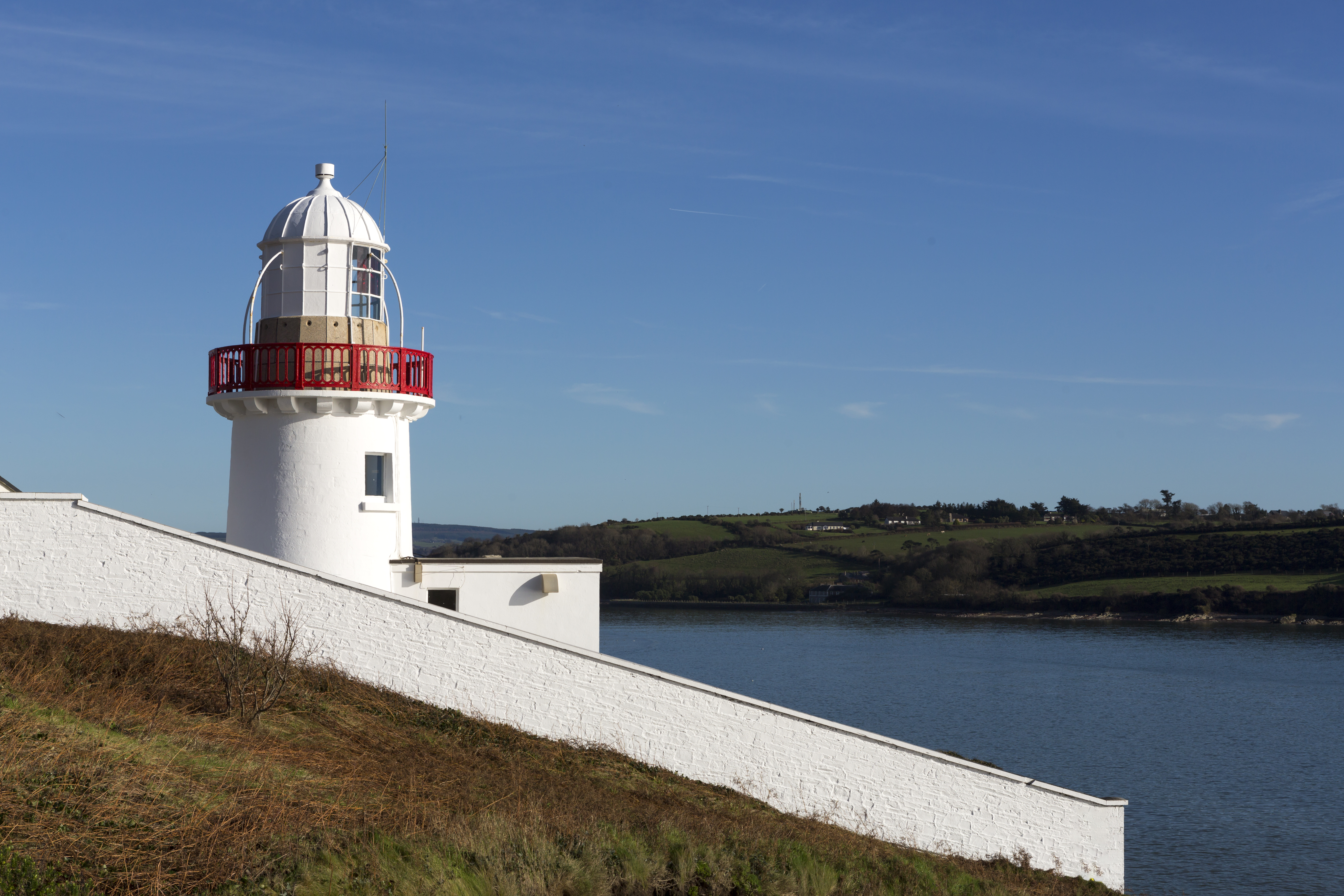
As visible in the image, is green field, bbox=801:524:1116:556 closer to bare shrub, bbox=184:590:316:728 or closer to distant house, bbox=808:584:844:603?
distant house, bbox=808:584:844:603

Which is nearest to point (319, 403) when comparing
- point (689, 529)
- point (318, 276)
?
point (318, 276)

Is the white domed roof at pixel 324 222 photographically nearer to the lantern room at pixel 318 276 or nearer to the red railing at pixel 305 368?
the lantern room at pixel 318 276

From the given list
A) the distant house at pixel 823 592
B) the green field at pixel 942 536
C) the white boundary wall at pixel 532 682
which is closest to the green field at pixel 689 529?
the green field at pixel 942 536

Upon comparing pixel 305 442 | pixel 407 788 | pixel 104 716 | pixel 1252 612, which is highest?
pixel 305 442

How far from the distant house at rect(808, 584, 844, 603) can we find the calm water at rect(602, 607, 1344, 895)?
60.4ft

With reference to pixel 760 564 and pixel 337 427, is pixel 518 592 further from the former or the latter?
pixel 760 564

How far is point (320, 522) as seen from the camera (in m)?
14.3

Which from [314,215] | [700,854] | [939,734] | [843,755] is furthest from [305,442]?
[939,734]

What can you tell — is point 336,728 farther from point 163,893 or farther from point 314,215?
point 314,215

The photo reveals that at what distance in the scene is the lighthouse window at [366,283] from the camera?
48.7 ft

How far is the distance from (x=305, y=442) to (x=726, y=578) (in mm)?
92345

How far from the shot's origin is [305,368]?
14062 mm

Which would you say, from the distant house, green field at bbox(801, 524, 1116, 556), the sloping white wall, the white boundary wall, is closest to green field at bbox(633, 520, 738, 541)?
green field at bbox(801, 524, 1116, 556)

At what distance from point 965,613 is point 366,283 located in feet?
288
